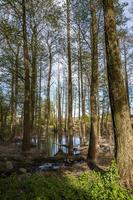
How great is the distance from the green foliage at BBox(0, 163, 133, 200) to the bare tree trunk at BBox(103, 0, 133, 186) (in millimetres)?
362

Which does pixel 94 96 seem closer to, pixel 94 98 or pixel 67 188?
pixel 94 98

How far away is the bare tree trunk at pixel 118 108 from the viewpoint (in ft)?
27.5

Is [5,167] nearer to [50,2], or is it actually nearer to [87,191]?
[87,191]

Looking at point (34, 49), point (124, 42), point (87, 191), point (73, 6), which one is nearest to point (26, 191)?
point (87, 191)

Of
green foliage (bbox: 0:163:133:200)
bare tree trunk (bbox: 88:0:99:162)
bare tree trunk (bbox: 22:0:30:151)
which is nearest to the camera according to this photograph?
green foliage (bbox: 0:163:133:200)

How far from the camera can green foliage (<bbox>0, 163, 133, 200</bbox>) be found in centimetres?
688

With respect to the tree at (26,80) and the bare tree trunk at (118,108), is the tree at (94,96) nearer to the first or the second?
the tree at (26,80)

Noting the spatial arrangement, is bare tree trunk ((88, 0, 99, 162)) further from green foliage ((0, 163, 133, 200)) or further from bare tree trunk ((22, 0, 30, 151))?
green foliage ((0, 163, 133, 200))

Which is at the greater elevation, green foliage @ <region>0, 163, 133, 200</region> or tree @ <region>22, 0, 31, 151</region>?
tree @ <region>22, 0, 31, 151</region>

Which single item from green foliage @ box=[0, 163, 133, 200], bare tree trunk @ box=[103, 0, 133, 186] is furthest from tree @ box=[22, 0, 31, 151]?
green foliage @ box=[0, 163, 133, 200]

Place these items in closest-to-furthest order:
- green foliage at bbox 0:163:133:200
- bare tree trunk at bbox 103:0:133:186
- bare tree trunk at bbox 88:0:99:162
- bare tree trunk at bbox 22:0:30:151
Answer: green foliage at bbox 0:163:133:200, bare tree trunk at bbox 103:0:133:186, bare tree trunk at bbox 88:0:99:162, bare tree trunk at bbox 22:0:30:151

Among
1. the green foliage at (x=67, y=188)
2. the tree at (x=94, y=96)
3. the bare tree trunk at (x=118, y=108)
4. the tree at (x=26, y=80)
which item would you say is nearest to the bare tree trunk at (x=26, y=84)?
the tree at (x=26, y=80)

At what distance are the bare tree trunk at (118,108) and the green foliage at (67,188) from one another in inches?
14.3

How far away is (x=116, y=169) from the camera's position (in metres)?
8.34
